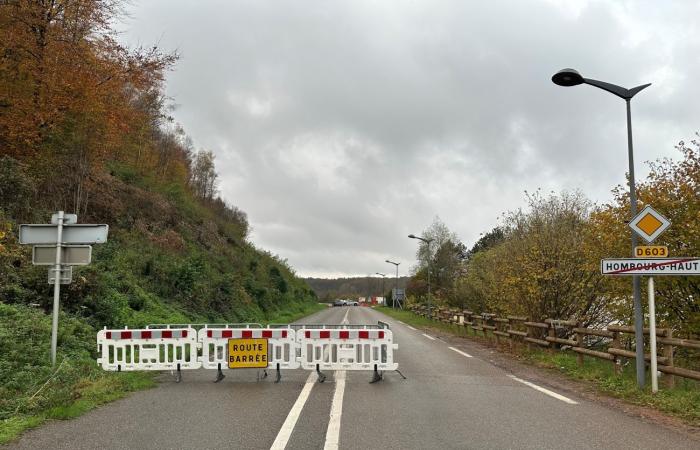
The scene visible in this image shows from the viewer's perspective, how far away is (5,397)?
7.32 m

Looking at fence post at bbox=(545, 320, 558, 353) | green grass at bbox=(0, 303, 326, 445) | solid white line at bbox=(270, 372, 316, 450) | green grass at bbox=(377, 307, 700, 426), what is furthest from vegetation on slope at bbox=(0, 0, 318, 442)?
fence post at bbox=(545, 320, 558, 353)

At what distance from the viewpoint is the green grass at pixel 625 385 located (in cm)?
782

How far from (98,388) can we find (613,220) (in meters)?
11.4

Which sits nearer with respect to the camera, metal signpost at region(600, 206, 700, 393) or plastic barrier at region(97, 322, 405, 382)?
metal signpost at region(600, 206, 700, 393)

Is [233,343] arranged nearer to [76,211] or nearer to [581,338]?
[581,338]

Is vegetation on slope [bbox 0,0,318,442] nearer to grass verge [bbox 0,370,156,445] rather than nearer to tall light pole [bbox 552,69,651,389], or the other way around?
grass verge [bbox 0,370,156,445]

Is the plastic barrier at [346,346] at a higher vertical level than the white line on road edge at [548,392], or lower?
higher

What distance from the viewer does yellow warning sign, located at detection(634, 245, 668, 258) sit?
30.8ft

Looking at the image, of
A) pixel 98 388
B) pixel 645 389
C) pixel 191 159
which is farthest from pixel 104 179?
pixel 191 159

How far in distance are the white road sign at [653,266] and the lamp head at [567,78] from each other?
333 centimetres

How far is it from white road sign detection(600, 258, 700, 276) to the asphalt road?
7.95 feet

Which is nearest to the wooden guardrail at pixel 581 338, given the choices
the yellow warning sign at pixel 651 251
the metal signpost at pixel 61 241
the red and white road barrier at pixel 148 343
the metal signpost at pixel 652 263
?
the metal signpost at pixel 652 263

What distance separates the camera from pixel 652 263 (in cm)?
921

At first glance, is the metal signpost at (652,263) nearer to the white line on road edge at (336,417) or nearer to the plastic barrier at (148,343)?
the white line on road edge at (336,417)
